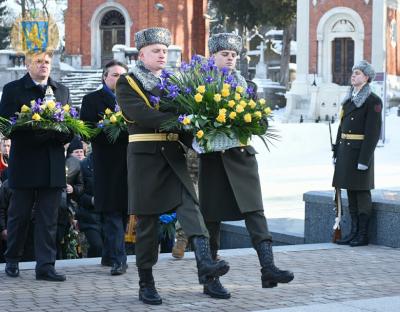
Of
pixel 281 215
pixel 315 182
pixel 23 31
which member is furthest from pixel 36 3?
pixel 281 215

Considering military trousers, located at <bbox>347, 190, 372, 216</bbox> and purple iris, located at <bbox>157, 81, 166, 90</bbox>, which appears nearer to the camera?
purple iris, located at <bbox>157, 81, 166, 90</bbox>

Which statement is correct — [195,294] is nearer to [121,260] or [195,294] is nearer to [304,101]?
[121,260]

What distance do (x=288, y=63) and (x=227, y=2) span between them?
5922 mm

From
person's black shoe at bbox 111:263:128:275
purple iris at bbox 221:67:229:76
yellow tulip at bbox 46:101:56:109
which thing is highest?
purple iris at bbox 221:67:229:76

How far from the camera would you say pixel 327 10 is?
164 feet

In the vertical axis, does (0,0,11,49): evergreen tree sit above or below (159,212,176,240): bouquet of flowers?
above

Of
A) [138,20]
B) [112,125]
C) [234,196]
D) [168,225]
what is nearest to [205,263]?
[234,196]

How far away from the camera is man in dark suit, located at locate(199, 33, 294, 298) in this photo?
700cm

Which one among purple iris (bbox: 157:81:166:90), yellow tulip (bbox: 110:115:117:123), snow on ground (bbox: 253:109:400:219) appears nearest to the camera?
purple iris (bbox: 157:81:166:90)

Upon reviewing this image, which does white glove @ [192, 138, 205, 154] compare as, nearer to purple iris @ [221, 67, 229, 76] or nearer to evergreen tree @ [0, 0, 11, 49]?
purple iris @ [221, 67, 229, 76]

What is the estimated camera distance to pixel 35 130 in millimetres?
8008

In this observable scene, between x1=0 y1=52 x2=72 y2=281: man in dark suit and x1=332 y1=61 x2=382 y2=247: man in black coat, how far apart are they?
3734 millimetres

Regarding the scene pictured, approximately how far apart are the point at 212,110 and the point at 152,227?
3.27ft

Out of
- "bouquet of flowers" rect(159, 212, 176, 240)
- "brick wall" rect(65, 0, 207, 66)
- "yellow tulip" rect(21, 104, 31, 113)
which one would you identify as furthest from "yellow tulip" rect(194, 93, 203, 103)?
"brick wall" rect(65, 0, 207, 66)
